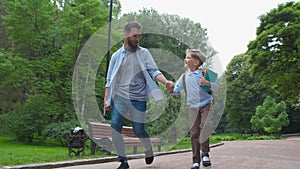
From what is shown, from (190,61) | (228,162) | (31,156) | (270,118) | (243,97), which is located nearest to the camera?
(190,61)

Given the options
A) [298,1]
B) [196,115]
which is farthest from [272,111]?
[196,115]

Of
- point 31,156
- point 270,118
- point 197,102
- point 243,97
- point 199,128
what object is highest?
point 243,97

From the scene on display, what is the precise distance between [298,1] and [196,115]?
55.8ft

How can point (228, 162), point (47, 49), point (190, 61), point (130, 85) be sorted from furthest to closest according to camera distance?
point (47, 49)
point (228, 162)
point (190, 61)
point (130, 85)

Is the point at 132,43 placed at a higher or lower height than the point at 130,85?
higher

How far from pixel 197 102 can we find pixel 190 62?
1.57 ft

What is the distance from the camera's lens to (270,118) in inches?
1355

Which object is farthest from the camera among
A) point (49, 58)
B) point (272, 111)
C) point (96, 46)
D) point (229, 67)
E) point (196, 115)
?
point (229, 67)

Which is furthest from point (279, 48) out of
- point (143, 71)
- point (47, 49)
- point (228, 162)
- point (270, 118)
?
point (270, 118)

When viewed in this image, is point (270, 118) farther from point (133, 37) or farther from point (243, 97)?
point (133, 37)

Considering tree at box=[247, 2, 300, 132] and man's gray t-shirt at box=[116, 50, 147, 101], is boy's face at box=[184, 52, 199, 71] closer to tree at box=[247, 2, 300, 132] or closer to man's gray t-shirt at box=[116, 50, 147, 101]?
man's gray t-shirt at box=[116, 50, 147, 101]

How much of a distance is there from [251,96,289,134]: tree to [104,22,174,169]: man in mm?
32415

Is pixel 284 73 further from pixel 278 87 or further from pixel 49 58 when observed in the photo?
pixel 49 58

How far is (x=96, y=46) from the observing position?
15.7m
